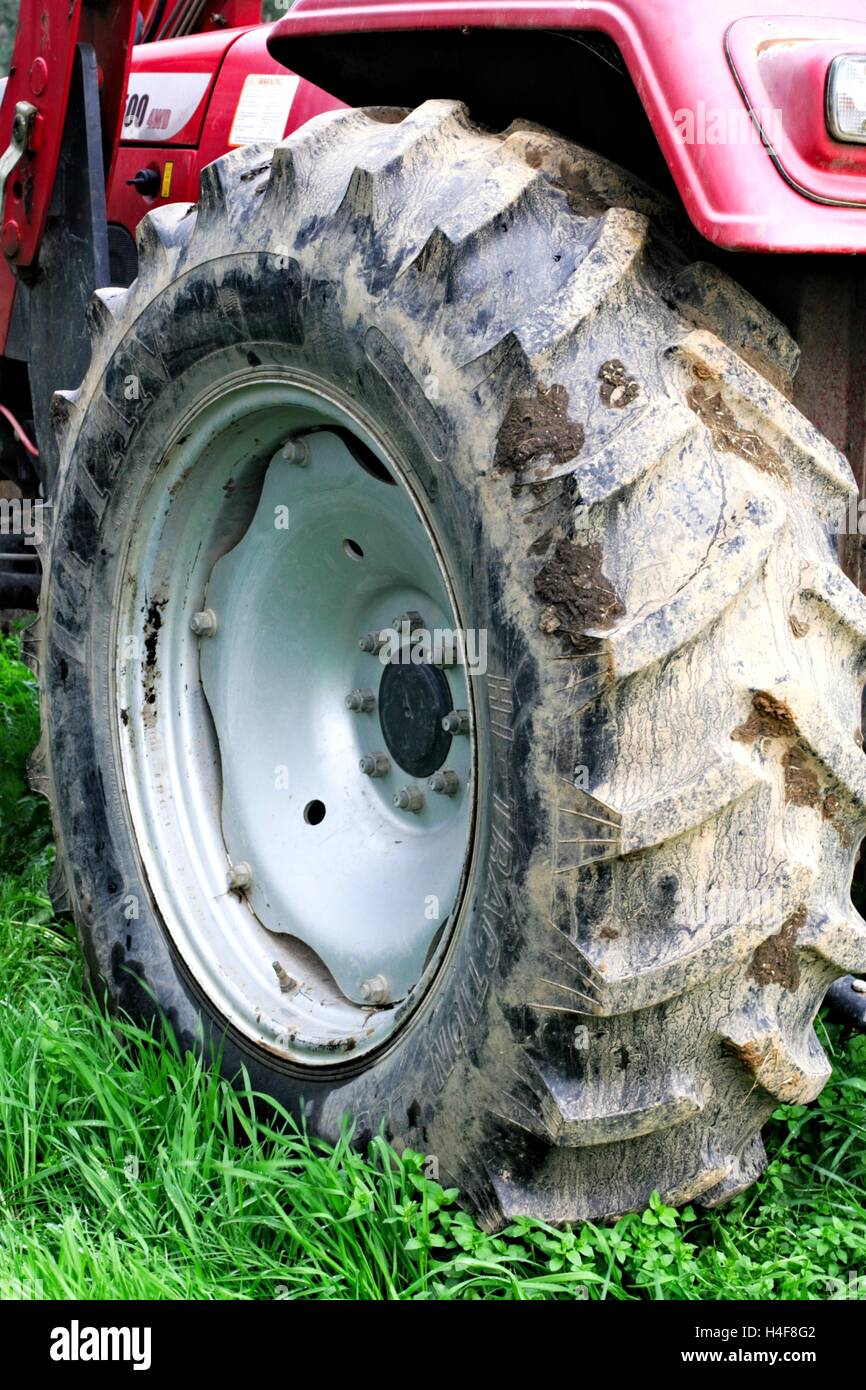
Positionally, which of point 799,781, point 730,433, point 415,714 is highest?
point 730,433

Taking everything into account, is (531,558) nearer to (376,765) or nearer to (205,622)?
(376,765)

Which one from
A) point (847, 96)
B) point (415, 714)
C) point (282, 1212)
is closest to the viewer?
point (847, 96)

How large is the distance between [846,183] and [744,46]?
18cm

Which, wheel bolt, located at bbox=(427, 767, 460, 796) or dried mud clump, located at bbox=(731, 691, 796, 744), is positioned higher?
wheel bolt, located at bbox=(427, 767, 460, 796)

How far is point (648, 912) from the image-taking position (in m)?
1.60

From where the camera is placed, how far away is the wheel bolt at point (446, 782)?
81.8 inches

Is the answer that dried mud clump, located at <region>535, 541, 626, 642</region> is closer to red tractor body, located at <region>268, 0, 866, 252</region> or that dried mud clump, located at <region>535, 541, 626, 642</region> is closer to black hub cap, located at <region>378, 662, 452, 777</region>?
red tractor body, located at <region>268, 0, 866, 252</region>

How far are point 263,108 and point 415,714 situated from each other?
50.8 inches

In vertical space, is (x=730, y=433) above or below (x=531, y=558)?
above

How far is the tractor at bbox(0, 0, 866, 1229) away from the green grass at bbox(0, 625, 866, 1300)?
0.06m

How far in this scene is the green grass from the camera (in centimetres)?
177

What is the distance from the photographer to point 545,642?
5.27ft

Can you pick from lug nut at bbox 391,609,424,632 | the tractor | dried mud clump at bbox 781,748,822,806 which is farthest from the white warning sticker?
dried mud clump at bbox 781,748,822,806

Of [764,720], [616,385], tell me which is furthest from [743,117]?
[764,720]
